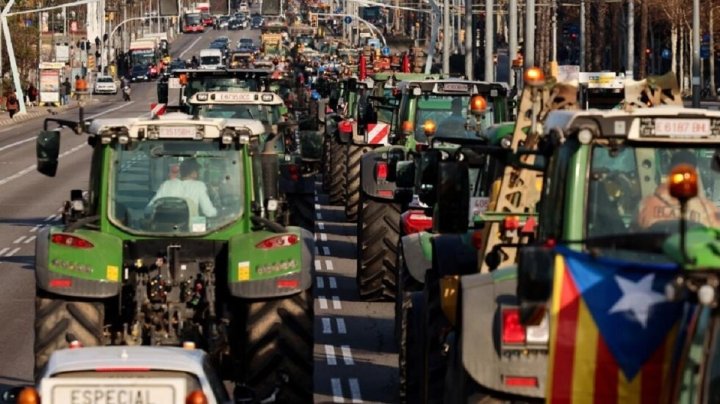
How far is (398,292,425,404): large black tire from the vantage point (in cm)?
1482

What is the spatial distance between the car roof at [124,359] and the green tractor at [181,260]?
3.41 metres

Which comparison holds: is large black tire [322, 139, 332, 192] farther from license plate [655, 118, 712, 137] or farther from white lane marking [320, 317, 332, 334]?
license plate [655, 118, 712, 137]

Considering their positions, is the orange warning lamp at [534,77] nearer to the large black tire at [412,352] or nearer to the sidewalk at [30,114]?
the large black tire at [412,352]

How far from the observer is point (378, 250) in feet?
78.1

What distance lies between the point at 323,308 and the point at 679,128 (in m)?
13.3

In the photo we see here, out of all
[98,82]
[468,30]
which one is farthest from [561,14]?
[468,30]

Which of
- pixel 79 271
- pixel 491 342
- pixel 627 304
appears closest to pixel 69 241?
pixel 79 271

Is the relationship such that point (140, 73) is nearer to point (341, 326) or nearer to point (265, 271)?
point (341, 326)

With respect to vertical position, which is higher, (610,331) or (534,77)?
(534,77)

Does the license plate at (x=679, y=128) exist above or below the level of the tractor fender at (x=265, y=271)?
above

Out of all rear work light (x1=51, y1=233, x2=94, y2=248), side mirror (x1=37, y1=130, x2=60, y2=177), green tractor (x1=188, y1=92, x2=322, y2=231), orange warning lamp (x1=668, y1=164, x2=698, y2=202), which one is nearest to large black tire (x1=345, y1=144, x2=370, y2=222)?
green tractor (x1=188, y1=92, x2=322, y2=231)

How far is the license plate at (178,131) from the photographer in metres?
15.3

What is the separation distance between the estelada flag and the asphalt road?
28.4 ft

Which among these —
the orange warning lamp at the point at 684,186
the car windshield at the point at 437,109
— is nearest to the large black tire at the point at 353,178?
the car windshield at the point at 437,109
